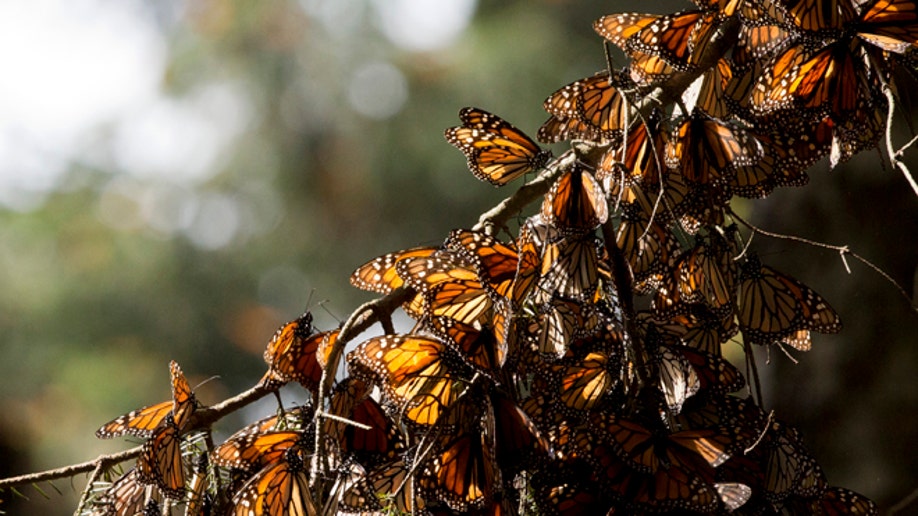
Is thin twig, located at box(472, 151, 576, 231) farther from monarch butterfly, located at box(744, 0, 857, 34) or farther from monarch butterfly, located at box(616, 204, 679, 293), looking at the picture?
monarch butterfly, located at box(744, 0, 857, 34)

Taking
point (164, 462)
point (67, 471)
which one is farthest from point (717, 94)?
point (67, 471)

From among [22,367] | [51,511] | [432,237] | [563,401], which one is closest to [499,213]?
[563,401]

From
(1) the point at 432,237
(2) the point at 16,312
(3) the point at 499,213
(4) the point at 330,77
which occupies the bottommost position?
(3) the point at 499,213

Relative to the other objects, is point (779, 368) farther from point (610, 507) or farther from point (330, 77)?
point (330, 77)

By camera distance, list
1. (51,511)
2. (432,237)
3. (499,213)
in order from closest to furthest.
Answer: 1. (499,213)
2. (51,511)
3. (432,237)

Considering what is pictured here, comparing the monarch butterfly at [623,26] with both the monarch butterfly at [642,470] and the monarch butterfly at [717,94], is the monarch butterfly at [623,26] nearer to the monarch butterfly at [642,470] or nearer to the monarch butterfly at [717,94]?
the monarch butterfly at [717,94]

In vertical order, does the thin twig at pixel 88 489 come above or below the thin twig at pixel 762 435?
above

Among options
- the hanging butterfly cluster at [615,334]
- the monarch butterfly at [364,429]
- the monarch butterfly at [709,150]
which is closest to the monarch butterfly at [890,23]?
the hanging butterfly cluster at [615,334]
